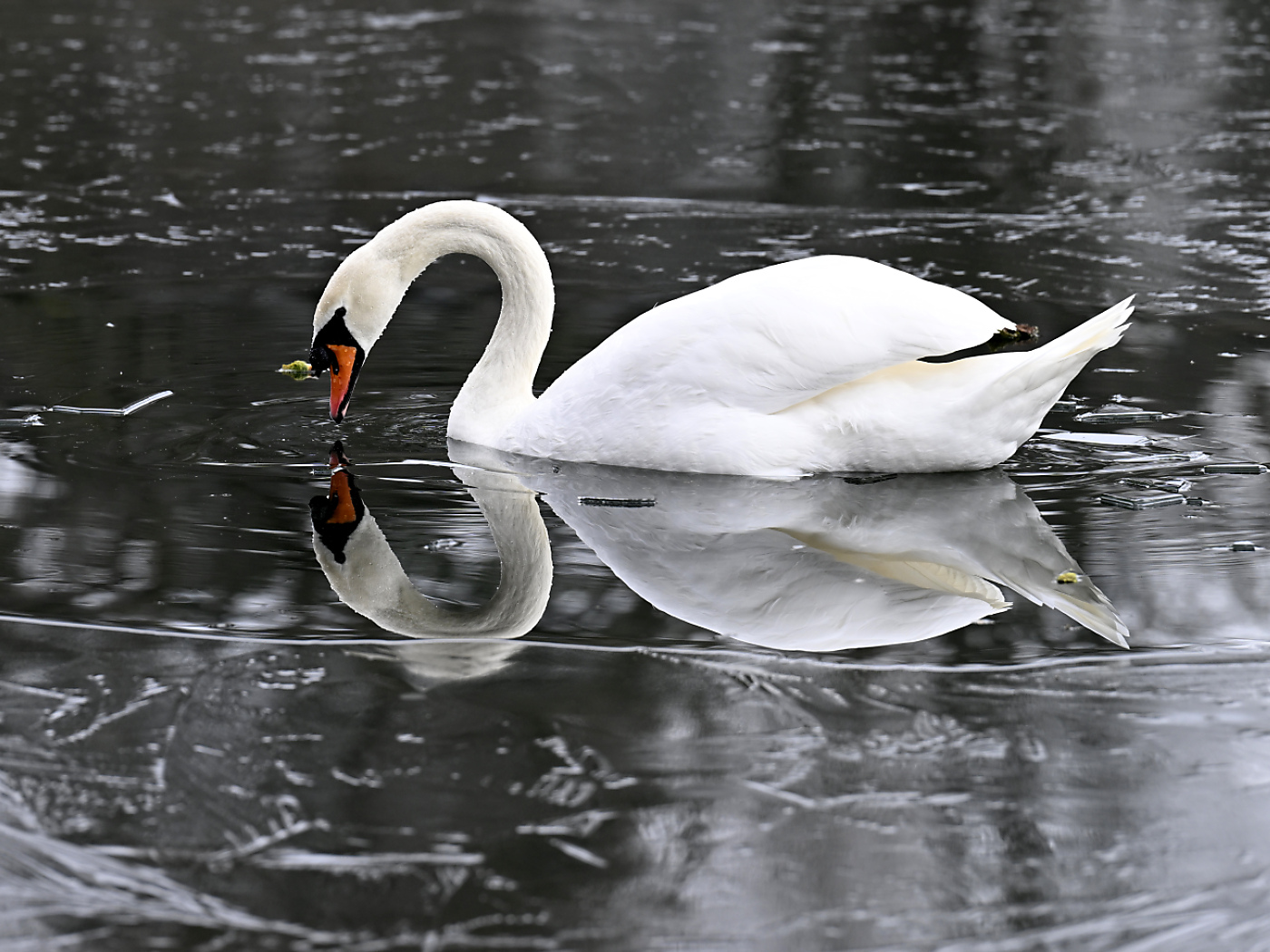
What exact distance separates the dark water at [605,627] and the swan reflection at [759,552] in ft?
0.07

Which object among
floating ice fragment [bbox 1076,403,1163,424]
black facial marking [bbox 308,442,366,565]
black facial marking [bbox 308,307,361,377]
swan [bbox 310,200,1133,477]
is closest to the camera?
black facial marking [bbox 308,442,366,565]

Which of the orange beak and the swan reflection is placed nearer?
the swan reflection

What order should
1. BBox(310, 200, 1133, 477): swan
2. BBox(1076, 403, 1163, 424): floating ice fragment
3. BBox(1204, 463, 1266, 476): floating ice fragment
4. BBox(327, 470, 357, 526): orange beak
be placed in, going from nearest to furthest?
BBox(327, 470, 357, 526): orange beak
BBox(310, 200, 1133, 477): swan
BBox(1204, 463, 1266, 476): floating ice fragment
BBox(1076, 403, 1163, 424): floating ice fragment

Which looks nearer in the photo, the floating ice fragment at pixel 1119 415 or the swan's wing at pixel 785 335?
the swan's wing at pixel 785 335

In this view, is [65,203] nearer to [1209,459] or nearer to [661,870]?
[1209,459]

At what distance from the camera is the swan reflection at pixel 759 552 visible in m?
4.42

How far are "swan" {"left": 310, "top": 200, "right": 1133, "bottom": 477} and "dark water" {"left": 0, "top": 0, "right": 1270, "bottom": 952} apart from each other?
6.2 inches

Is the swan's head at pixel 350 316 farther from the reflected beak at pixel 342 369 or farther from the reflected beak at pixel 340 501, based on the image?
the reflected beak at pixel 340 501

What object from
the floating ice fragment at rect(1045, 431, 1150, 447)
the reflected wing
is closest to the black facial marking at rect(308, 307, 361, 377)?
the reflected wing

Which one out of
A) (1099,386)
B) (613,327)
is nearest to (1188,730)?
(1099,386)

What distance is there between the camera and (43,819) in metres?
3.32

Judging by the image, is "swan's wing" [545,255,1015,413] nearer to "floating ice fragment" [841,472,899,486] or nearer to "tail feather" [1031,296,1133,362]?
"tail feather" [1031,296,1133,362]

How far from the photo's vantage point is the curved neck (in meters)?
6.14

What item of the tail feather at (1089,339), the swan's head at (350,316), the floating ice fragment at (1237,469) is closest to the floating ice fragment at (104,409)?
the swan's head at (350,316)
